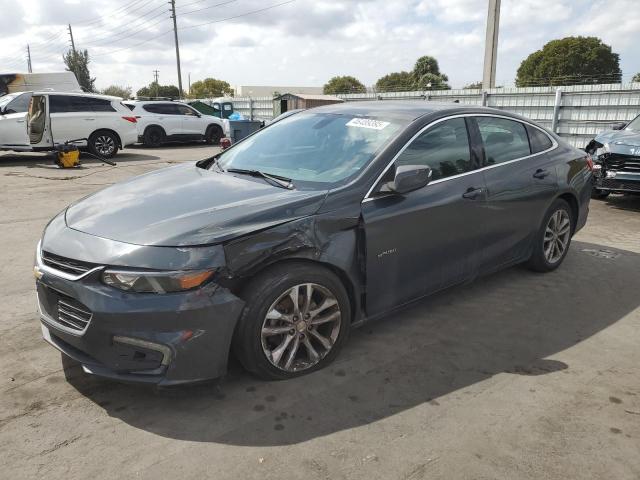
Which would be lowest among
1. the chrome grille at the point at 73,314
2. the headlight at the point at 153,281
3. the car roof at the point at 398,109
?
the chrome grille at the point at 73,314

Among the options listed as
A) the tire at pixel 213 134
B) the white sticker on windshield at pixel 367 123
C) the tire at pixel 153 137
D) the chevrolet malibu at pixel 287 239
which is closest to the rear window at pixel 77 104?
the tire at pixel 153 137

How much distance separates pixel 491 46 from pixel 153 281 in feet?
53.6

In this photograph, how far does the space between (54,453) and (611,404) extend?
297 cm

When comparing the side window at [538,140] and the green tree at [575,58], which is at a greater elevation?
the green tree at [575,58]

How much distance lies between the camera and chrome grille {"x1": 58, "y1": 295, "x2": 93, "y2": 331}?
2.71 metres

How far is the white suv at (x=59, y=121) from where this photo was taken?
13.2 m

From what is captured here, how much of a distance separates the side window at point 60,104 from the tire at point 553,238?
41.3ft

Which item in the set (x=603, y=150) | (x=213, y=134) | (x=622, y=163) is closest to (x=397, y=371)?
(x=622, y=163)

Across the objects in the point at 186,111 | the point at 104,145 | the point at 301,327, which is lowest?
the point at 301,327

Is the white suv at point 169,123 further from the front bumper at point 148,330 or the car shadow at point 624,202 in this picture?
the front bumper at point 148,330

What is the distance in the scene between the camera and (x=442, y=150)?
3.87m

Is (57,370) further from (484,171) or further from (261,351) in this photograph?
(484,171)

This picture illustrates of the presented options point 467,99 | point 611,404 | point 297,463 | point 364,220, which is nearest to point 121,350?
point 297,463

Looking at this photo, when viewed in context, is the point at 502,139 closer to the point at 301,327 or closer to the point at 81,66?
the point at 301,327
